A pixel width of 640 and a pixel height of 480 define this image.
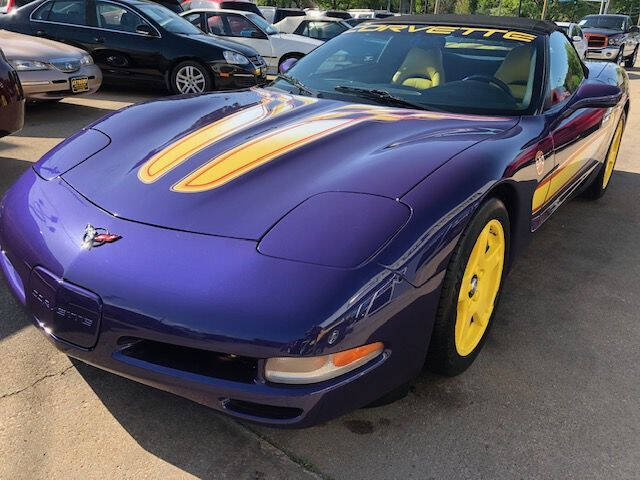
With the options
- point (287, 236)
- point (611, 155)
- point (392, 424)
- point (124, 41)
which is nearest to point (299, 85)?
point (287, 236)

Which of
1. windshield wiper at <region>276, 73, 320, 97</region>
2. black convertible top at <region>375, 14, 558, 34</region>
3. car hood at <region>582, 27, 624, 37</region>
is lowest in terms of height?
car hood at <region>582, 27, 624, 37</region>

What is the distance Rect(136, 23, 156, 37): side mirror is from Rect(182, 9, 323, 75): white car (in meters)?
2.74

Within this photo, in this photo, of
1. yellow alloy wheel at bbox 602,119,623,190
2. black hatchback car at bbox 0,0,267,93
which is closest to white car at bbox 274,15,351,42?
black hatchback car at bbox 0,0,267,93

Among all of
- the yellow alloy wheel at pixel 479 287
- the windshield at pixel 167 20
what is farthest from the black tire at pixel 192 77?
the yellow alloy wheel at pixel 479 287

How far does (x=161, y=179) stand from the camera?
2.08 m

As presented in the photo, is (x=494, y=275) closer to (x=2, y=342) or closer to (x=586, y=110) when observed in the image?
(x=586, y=110)

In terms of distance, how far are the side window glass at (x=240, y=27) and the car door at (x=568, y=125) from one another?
7.89 metres

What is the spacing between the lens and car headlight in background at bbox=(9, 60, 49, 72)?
5.86 meters

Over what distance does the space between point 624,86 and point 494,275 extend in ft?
10.2

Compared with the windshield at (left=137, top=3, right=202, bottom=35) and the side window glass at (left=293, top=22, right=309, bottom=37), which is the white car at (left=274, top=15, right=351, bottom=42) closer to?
the side window glass at (left=293, top=22, right=309, bottom=37)

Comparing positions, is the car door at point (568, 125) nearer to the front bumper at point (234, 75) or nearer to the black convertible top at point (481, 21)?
the black convertible top at point (481, 21)

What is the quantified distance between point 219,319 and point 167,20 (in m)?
7.78

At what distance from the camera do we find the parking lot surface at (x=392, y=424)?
6.06 ft

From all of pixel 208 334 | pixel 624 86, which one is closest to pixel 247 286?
pixel 208 334
